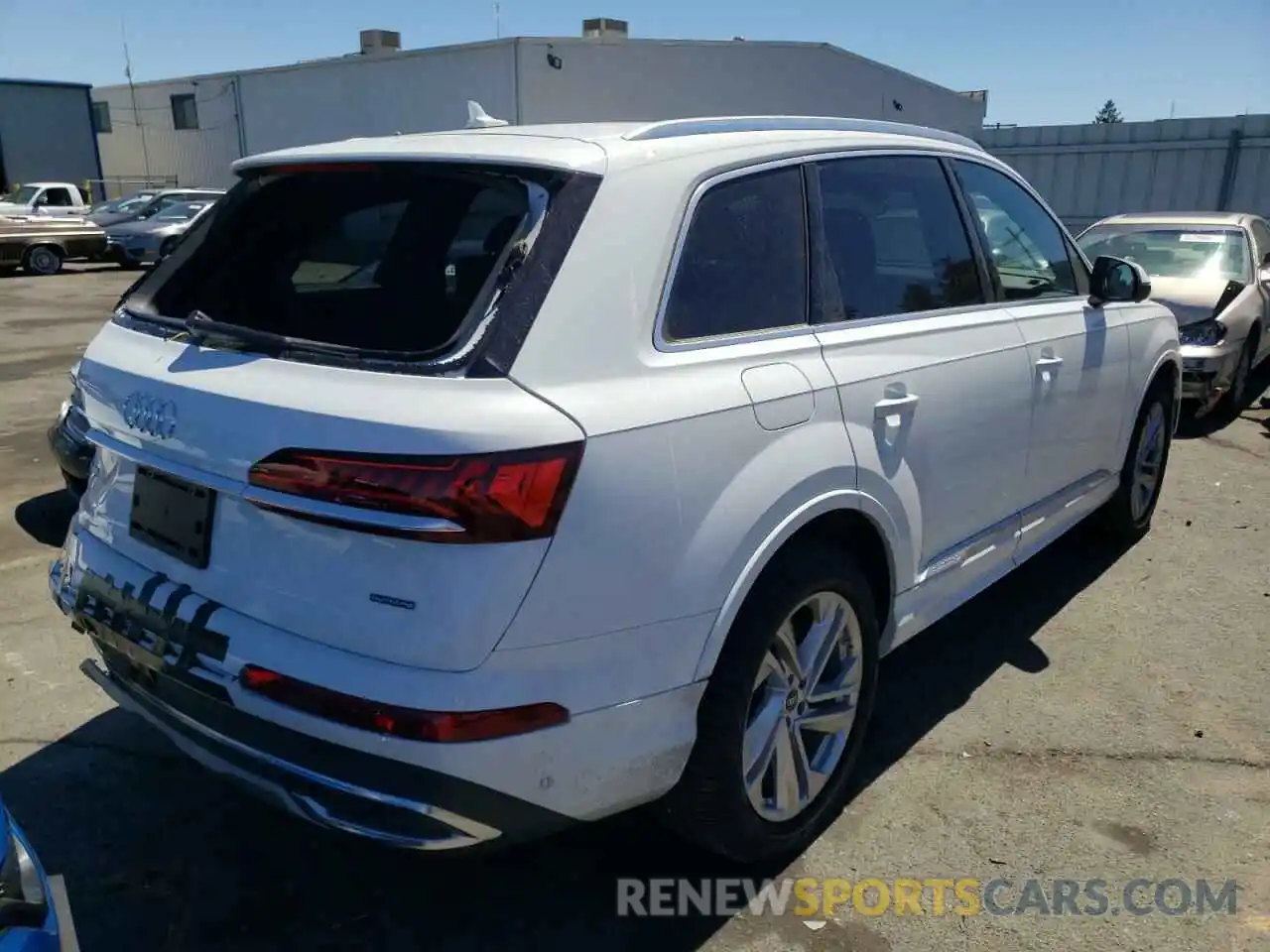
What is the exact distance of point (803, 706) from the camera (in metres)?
2.72

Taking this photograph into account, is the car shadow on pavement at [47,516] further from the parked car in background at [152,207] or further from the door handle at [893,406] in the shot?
the parked car in background at [152,207]

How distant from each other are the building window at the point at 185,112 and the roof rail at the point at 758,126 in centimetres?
3650

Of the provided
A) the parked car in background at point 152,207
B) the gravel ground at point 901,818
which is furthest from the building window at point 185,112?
the gravel ground at point 901,818

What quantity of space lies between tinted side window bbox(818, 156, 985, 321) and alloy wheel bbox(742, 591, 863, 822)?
871 mm

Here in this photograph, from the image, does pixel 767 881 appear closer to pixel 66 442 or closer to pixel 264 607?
pixel 264 607

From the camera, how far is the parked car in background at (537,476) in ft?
6.38

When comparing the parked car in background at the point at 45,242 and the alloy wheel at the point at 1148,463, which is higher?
the alloy wheel at the point at 1148,463

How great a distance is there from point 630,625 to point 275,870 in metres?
1.37

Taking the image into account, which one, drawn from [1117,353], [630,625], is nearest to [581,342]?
[630,625]

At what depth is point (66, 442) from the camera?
448 cm

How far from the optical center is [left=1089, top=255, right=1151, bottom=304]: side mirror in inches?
164

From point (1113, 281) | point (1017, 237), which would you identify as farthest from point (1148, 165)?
point (1017, 237)

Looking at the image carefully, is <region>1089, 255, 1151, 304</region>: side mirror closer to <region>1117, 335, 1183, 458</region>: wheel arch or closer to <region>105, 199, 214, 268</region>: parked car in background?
<region>1117, 335, 1183, 458</region>: wheel arch

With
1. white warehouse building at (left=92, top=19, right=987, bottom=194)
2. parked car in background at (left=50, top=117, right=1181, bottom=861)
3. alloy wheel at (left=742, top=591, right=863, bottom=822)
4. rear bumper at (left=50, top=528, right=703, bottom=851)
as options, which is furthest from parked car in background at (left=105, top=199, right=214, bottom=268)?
alloy wheel at (left=742, top=591, right=863, bottom=822)
